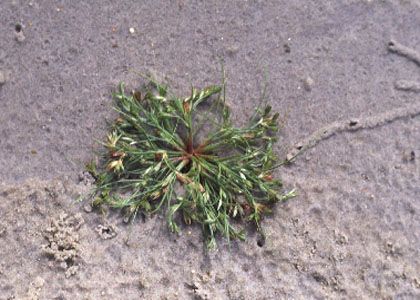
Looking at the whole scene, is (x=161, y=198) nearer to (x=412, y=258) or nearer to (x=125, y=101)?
(x=125, y=101)

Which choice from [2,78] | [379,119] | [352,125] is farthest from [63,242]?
[379,119]

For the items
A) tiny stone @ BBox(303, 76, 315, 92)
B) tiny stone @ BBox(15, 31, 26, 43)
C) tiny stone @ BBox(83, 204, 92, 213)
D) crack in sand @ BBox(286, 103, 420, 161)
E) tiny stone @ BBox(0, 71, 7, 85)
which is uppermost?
tiny stone @ BBox(15, 31, 26, 43)

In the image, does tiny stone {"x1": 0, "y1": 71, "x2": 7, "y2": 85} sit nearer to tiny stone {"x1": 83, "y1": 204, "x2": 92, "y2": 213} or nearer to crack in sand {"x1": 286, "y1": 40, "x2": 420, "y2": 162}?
tiny stone {"x1": 83, "y1": 204, "x2": 92, "y2": 213}

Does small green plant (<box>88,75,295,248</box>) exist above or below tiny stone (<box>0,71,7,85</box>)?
below

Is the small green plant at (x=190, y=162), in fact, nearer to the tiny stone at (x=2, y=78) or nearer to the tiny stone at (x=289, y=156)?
the tiny stone at (x=289, y=156)

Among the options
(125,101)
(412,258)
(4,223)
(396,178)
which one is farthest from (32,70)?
(412,258)

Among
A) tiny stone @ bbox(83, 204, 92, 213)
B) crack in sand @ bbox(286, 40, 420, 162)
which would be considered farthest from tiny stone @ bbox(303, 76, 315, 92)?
tiny stone @ bbox(83, 204, 92, 213)

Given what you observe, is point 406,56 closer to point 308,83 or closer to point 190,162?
point 308,83
